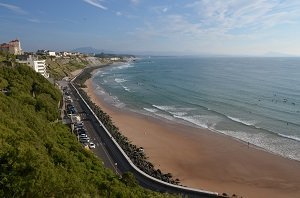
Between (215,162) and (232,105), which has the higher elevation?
(232,105)

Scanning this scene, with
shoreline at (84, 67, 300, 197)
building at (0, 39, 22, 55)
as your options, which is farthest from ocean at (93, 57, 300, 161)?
building at (0, 39, 22, 55)

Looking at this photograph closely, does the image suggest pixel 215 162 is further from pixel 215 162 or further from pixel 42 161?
pixel 42 161

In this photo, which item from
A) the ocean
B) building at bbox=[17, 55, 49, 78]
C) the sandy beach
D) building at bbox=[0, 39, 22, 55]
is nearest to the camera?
the sandy beach

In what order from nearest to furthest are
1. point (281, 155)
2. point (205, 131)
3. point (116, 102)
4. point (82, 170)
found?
point (82, 170) → point (281, 155) → point (205, 131) → point (116, 102)

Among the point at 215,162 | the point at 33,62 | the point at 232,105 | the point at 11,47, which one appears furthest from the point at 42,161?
the point at 11,47

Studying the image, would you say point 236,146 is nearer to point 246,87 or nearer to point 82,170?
point 82,170

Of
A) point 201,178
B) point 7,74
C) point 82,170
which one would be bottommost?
point 201,178

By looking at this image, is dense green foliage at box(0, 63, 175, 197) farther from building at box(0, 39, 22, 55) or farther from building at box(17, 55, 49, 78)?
building at box(0, 39, 22, 55)

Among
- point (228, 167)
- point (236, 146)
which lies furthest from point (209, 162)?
point (236, 146)
